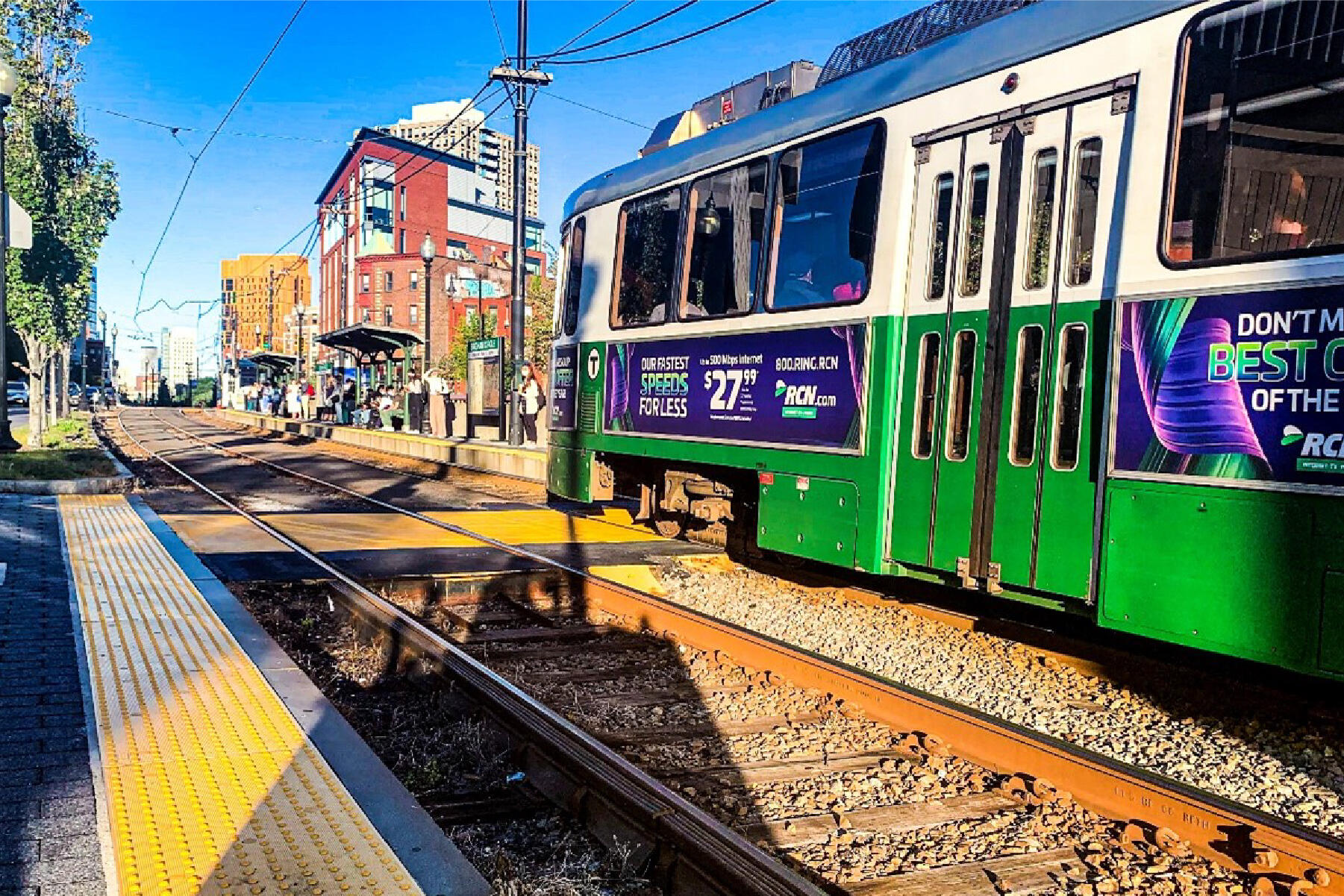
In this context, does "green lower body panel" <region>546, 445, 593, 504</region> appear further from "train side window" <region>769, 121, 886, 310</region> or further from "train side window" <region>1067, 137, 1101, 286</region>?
"train side window" <region>1067, 137, 1101, 286</region>

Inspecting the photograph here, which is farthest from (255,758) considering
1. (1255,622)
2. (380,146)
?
(380,146)

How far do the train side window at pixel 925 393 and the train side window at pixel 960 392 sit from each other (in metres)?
0.15

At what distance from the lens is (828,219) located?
7.03 m

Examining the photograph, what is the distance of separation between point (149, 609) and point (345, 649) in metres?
1.18

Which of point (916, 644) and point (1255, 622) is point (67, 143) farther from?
point (1255, 622)

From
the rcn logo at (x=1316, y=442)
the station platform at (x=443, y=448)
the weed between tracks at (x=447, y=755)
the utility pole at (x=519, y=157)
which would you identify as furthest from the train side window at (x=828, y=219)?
the utility pole at (x=519, y=157)

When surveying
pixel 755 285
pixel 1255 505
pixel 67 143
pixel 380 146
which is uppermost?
pixel 380 146

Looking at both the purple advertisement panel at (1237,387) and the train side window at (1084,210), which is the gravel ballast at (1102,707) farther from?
the train side window at (1084,210)

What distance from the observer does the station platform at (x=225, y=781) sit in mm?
2920

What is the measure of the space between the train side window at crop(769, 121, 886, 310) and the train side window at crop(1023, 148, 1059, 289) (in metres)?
1.14

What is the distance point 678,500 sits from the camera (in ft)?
30.9

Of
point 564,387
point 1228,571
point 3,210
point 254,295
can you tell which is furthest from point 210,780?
point 254,295

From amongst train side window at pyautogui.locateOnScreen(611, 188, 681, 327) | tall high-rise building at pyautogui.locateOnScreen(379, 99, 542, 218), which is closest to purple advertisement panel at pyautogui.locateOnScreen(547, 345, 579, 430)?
train side window at pyautogui.locateOnScreen(611, 188, 681, 327)

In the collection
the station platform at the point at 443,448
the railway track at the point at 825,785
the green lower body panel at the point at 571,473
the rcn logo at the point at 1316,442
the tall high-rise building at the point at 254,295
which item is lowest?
the station platform at the point at 443,448
